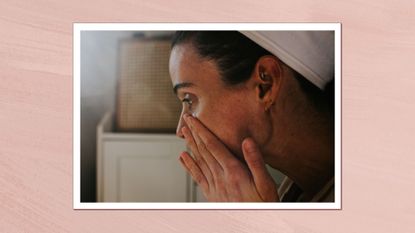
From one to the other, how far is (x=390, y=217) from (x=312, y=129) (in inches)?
14.6

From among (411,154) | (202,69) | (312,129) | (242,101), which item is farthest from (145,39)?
(411,154)

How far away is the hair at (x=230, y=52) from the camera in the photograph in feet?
4.90

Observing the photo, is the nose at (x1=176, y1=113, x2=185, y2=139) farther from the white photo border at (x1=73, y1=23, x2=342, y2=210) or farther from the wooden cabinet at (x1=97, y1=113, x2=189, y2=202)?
the white photo border at (x1=73, y1=23, x2=342, y2=210)

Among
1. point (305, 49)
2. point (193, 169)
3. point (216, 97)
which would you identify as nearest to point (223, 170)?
point (193, 169)

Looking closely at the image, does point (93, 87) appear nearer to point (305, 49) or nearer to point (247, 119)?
point (247, 119)

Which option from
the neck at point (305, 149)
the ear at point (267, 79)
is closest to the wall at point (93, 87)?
the ear at point (267, 79)

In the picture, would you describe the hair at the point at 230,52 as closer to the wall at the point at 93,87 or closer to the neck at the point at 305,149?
the neck at the point at 305,149

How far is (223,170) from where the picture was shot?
1523mm

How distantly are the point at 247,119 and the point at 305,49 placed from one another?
277mm

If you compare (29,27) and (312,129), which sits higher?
(29,27)

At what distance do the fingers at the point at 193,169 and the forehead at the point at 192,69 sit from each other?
0.22 meters

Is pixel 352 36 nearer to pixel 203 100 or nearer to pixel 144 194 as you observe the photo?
pixel 203 100

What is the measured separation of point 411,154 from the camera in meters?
1.53

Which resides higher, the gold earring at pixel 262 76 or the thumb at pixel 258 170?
the gold earring at pixel 262 76
